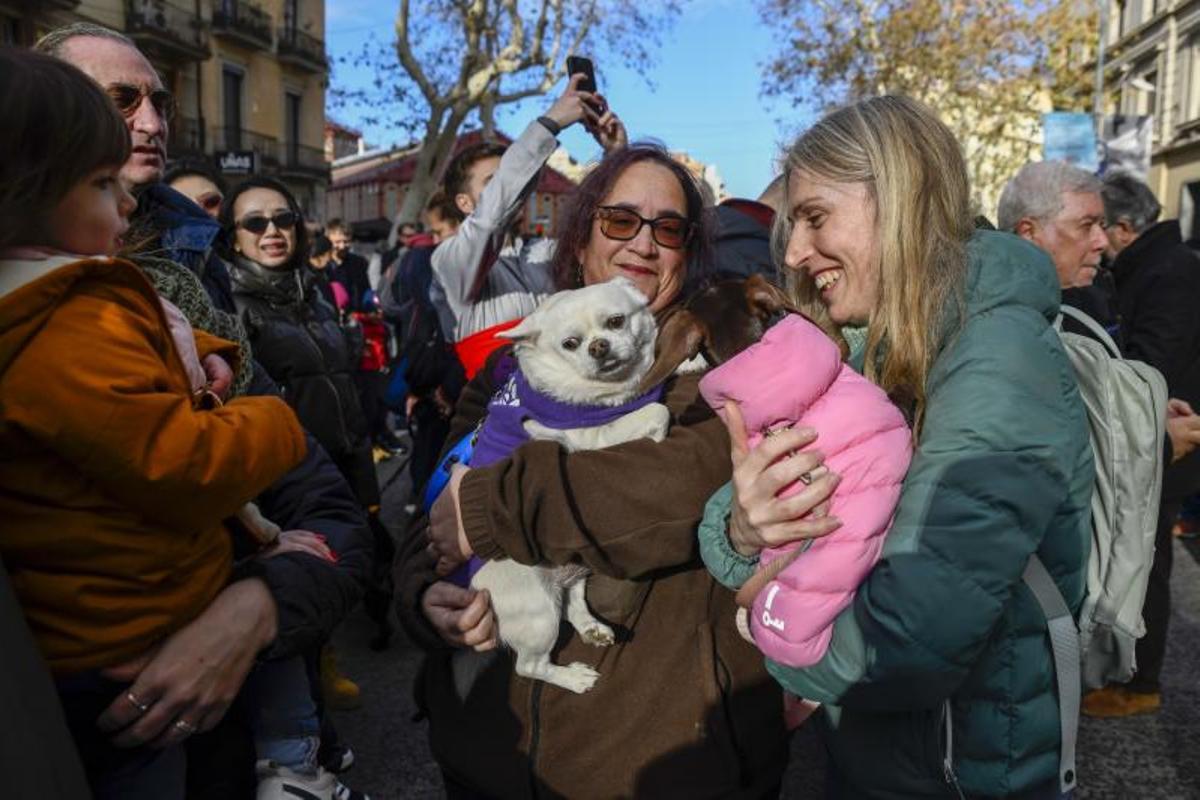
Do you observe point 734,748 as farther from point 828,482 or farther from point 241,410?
point 241,410

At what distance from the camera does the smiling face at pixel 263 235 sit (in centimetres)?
438

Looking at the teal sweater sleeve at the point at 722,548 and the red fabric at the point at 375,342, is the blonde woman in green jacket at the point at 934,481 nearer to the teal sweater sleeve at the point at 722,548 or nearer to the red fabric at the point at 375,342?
the teal sweater sleeve at the point at 722,548

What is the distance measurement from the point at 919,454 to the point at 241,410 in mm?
1171

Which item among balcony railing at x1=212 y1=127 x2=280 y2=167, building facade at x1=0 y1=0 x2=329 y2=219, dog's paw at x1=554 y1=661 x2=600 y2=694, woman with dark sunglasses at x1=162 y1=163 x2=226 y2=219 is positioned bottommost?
dog's paw at x1=554 y1=661 x2=600 y2=694

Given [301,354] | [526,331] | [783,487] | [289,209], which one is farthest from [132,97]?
[289,209]

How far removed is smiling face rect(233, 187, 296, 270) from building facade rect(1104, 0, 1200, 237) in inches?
1075

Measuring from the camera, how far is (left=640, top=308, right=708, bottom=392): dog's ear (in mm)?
1879

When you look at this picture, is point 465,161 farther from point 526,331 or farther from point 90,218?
point 90,218

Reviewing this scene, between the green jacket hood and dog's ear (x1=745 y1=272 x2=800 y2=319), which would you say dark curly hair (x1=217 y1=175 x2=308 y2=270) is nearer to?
dog's ear (x1=745 y1=272 x2=800 y2=319)

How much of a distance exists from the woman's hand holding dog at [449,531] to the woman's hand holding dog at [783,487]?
63 centimetres

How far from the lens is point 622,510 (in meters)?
1.67

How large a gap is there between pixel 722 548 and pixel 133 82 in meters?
1.84

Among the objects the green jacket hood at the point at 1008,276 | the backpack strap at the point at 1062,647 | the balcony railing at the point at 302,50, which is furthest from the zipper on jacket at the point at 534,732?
the balcony railing at the point at 302,50

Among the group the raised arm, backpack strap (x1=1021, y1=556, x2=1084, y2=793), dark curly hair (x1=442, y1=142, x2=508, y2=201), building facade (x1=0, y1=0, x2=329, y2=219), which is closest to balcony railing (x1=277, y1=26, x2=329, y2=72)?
building facade (x1=0, y1=0, x2=329, y2=219)
